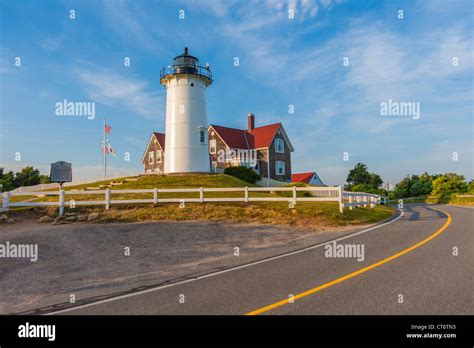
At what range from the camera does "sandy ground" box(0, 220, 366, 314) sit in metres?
7.20

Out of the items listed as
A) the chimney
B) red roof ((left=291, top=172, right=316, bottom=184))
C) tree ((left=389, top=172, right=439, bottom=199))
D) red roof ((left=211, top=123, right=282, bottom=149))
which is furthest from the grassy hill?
tree ((left=389, top=172, right=439, bottom=199))

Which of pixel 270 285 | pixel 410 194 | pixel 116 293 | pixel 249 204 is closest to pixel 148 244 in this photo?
pixel 116 293

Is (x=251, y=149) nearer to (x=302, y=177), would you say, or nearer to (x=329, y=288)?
(x=302, y=177)

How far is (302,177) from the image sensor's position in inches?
1954

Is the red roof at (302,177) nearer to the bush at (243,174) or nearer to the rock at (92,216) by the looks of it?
the bush at (243,174)

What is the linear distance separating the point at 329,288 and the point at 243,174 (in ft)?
105

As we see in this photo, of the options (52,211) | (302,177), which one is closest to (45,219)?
(52,211)

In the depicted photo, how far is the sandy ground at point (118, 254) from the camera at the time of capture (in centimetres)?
720

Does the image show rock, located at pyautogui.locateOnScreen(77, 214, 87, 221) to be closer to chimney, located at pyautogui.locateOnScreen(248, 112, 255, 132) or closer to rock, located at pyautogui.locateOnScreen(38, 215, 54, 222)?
rock, located at pyautogui.locateOnScreen(38, 215, 54, 222)

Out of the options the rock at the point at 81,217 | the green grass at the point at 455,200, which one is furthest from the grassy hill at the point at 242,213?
the green grass at the point at 455,200

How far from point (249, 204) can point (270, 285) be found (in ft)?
42.0

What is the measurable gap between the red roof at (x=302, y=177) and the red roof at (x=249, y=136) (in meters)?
8.43

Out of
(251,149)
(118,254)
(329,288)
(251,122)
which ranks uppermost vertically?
(251,122)

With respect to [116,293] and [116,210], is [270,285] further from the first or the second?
[116,210]
